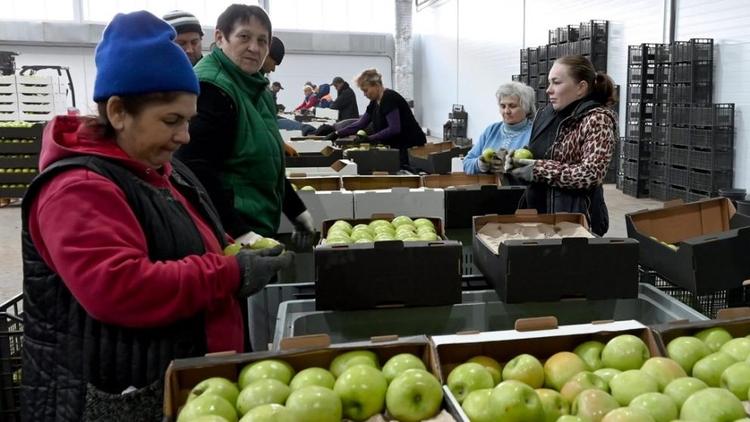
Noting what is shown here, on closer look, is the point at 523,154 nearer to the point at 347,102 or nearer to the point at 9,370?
the point at 9,370

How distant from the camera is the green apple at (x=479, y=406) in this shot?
1.11m

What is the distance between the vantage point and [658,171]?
7.64 meters

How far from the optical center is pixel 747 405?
119 centimetres

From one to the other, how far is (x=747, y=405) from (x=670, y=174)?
265 inches

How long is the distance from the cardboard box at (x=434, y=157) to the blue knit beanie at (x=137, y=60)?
13.5ft

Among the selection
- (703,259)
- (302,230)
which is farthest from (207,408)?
(703,259)

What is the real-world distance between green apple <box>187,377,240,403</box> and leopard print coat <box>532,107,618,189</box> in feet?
6.00

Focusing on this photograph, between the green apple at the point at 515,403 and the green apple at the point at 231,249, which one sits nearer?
the green apple at the point at 515,403

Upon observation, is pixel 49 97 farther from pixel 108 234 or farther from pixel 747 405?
pixel 747 405

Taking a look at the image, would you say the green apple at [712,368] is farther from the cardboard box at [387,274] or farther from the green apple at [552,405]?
the cardboard box at [387,274]

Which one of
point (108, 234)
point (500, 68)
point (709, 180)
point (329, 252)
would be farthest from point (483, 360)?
point (500, 68)

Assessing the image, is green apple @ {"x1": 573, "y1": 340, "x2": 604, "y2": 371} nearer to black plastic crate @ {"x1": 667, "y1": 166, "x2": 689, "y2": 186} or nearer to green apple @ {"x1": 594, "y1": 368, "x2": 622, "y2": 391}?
green apple @ {"x1": 594, "y1": 368, "x2": 622, "y2": 391}

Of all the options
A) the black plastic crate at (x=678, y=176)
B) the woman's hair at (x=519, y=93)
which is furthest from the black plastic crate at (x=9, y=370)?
the black plastic crate at (x=678, y=176)

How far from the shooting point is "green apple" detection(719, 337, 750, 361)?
51.4 inches
